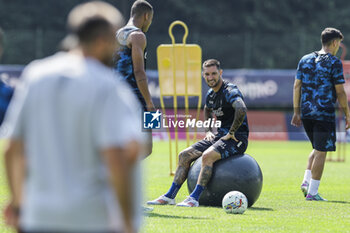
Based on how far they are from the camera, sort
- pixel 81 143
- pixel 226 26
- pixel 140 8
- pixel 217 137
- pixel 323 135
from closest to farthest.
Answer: pixel 81 143
pixel 140 8
pixel 217 137
pixel 323 135
pixel 226 26

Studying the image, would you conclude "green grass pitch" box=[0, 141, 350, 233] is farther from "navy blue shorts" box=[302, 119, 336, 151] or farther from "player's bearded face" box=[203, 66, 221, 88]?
"player's bearded face" box=[203, 66, 221, 88]

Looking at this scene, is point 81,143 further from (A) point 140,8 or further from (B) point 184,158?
(B) point 184,158

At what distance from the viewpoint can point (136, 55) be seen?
8312 mm

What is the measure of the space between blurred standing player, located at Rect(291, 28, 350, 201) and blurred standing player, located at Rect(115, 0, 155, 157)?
9.28 ft

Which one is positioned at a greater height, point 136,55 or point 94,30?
point 94,30

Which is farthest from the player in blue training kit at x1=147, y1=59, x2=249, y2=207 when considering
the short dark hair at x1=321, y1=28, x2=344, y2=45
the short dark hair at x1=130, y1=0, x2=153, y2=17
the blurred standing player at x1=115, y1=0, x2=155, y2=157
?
the short dark hair at x1=321, y1=28, x2=344, y2=45

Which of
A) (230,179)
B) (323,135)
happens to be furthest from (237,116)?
(323,135)

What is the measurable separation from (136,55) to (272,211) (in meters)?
2.51

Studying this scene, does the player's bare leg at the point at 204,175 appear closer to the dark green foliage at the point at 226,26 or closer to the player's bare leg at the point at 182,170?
the player's bare leg at the point at 182,170

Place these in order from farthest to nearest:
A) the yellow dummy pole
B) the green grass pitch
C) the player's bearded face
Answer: the yellow dummy pole < the player's bearded face < the green grass pitch

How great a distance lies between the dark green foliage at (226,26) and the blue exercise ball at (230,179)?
942 inches

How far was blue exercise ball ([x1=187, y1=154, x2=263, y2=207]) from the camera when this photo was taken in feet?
30.1

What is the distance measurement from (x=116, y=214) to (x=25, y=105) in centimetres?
57

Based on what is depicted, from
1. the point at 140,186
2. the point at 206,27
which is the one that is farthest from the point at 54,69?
the point at 206,27
